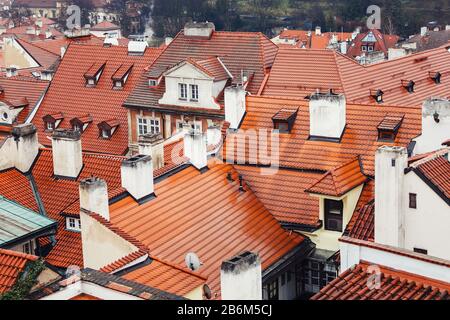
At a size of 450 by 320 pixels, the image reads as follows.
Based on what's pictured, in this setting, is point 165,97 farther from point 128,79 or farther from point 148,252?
point 148,252

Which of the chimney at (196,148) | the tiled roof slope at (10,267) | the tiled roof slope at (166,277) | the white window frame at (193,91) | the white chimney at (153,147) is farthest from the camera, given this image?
the white window frame at (193,91)

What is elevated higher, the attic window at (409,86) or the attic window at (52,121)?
the attic window at (409,86)

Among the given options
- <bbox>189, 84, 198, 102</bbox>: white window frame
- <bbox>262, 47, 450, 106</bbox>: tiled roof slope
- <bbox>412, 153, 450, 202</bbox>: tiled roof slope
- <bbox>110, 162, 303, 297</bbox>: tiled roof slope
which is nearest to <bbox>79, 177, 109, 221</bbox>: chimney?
<bbox>110, 162, 303, 297</bbox>: tiled roof slope

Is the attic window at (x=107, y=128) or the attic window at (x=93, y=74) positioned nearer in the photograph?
the attic window at (x=107, y=128)

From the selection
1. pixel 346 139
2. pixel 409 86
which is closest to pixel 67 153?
pixel 346 139

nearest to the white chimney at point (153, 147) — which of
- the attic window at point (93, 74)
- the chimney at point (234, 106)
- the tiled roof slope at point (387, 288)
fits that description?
the chimney at point (234, 106)

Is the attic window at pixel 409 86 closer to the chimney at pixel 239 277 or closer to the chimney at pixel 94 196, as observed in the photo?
the chimney at pixel 94 196

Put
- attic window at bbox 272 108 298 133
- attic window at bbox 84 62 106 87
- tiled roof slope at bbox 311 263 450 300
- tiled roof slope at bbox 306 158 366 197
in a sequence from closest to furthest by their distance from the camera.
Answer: tiled roof slope at bbox 311 263 450 300
tiled roof slope at bbox 306 158 366 197
attic window at bbox 272 108 298 133
attic window at bbox 84 62 106 87

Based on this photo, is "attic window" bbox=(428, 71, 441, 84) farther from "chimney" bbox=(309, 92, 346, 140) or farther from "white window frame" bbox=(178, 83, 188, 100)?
"chimney" bbox=(309, 92, 346, 140)
